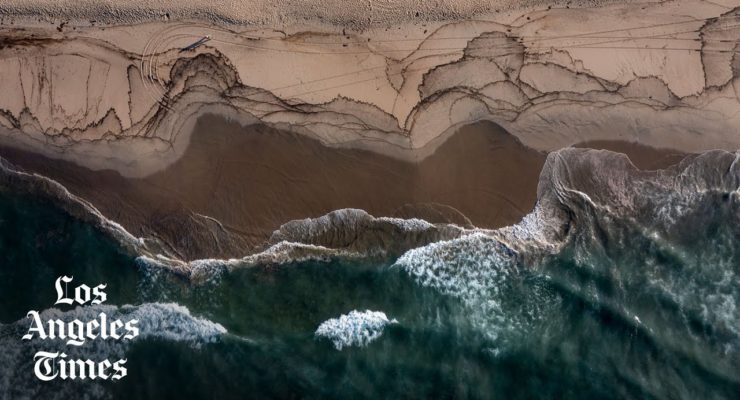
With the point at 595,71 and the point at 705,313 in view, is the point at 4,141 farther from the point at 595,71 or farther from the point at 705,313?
the point at 705,313

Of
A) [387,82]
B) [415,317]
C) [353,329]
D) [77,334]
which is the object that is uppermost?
[387,82]

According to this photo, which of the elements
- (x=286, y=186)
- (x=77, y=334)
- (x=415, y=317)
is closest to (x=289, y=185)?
(x=286, y=186)

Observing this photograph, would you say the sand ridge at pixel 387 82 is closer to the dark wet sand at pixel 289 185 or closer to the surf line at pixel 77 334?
the dark wet sand at pixel 289 185

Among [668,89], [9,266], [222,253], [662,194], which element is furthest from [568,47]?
[9,266]

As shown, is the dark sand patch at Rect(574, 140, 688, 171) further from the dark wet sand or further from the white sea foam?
the white sea foam

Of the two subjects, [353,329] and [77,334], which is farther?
[77,334]

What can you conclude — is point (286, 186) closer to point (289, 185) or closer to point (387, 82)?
point (289, 185)
